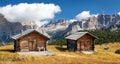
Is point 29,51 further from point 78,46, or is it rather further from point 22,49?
point 78,46

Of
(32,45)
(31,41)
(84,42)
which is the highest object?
(31,41)

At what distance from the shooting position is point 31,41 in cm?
5812

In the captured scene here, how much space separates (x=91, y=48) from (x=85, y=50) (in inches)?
67.0

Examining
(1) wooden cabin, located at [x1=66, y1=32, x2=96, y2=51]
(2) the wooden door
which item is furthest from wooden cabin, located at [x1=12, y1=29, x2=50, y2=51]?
(1) wooden cabin, located at [x1=66, y1=32, x2=96, y2=51]

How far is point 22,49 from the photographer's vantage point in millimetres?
57625

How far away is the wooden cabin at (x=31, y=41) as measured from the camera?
5741cm

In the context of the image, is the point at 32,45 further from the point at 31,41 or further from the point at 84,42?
the point at 84,42

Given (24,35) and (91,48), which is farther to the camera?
(91,48)

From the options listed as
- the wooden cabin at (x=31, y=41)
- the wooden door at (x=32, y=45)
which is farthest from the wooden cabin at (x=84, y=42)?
the wooden door at (x=32, y=45)

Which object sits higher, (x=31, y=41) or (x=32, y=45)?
(x=31, y=41)

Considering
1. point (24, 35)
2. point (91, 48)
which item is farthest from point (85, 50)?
point (24, 35)

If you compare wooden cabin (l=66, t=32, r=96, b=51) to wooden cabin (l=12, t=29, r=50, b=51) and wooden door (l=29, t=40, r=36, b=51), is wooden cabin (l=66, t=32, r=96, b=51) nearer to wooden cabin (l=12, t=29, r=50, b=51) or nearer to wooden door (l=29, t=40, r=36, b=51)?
wooden cabin (l=12, t=29, r=50, b=51)

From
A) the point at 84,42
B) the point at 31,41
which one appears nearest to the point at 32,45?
the point at 31,41

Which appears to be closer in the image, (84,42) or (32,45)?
(32,45)
